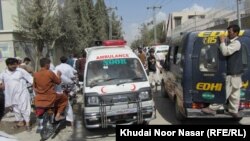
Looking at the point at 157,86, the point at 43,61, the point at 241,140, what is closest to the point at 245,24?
the point at 157,86

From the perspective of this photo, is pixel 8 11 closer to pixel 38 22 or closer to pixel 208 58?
pixel 38 22

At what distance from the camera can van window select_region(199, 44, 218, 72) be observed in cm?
866

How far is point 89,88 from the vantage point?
9273 millimetres

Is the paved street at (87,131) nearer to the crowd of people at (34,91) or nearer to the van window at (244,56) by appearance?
the crowd of people at (34,91)

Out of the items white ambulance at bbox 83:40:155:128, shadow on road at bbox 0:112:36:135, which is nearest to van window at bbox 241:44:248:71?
white ambulance at bbox 83:40:155:128

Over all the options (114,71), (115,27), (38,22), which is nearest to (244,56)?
(114,71)

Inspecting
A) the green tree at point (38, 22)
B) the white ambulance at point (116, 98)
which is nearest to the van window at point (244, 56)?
the white ambulance at point (116, 98)

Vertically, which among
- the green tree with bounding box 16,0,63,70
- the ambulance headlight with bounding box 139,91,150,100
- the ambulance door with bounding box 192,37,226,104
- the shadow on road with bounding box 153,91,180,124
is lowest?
the shadow on road with bounding box 153,91,180,124

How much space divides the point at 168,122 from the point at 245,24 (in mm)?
20646

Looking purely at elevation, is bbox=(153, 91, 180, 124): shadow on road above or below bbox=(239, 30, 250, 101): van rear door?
below

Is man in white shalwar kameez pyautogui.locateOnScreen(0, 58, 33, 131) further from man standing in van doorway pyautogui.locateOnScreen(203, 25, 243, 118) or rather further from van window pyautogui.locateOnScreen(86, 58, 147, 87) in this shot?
man standing in van doorway pyautogui.locateOnScreen(203, 25, 243, 118)

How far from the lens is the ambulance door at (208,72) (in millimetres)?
8641

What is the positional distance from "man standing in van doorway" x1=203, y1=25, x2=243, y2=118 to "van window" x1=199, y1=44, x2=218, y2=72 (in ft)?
1.01

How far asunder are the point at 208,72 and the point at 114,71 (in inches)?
90.1
